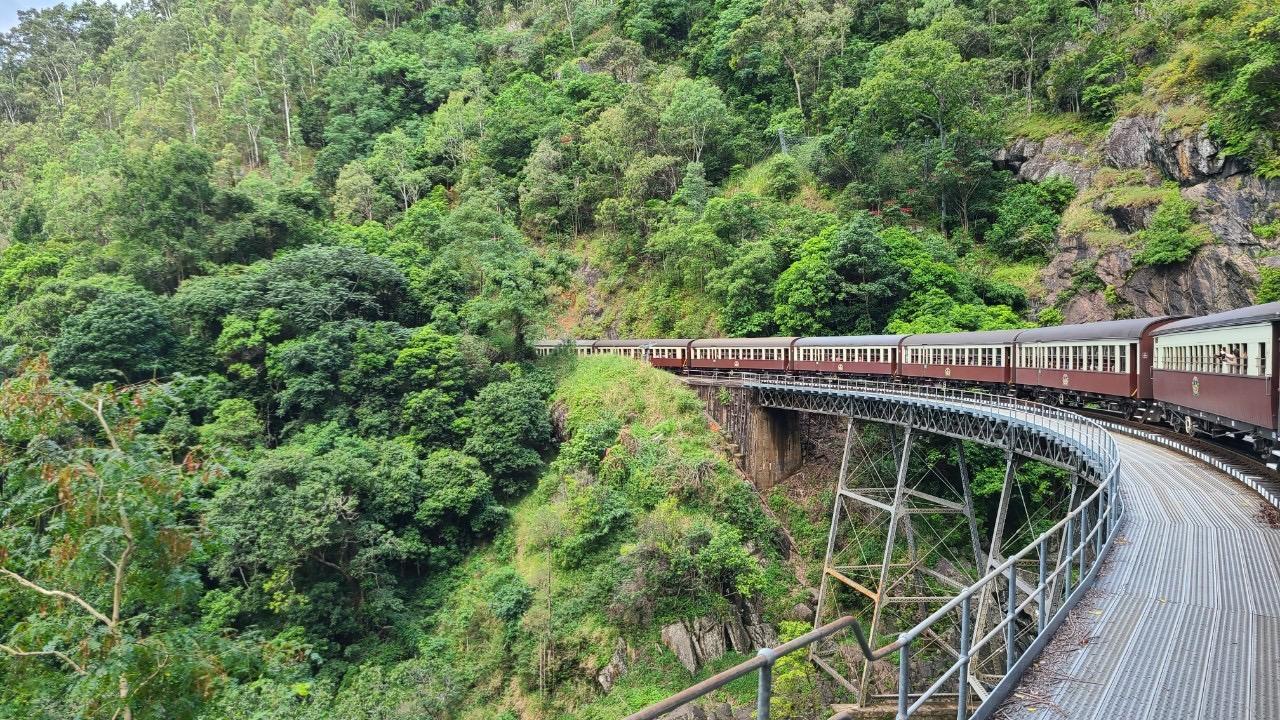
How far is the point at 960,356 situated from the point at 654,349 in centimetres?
1320

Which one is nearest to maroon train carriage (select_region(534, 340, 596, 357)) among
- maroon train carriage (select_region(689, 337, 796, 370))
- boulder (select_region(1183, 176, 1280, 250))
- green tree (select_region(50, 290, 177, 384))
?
maroon train carriage (select_region(689, 337, 796, 370))

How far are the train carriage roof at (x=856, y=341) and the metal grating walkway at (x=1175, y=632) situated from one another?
13.4 meters

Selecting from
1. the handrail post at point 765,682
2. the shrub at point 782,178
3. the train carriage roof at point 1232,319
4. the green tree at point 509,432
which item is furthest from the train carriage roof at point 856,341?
the handrail post at point 765,682

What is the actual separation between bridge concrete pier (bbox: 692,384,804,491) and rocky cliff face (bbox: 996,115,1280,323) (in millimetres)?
12046

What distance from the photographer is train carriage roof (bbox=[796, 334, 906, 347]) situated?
21938mm

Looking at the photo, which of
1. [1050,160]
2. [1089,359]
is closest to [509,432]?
[1089,359]

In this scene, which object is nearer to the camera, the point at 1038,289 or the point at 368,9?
the point at 1038,289

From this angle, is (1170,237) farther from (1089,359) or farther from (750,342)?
(750,342)

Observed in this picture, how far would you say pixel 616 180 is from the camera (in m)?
38.6

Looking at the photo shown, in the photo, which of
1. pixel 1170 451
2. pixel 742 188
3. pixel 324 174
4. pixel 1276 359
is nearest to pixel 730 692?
pixel 1170 451

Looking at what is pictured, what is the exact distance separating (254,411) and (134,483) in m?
19.7

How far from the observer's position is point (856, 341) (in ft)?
73.5

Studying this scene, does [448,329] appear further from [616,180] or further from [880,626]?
[880,626]

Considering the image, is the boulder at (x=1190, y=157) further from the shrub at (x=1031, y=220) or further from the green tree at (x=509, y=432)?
the green tree at (x=509, y=432)
